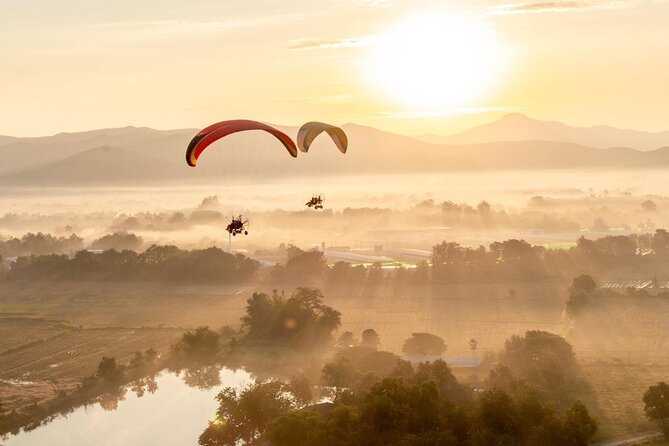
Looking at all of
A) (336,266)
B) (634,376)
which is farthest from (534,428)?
(336,266)

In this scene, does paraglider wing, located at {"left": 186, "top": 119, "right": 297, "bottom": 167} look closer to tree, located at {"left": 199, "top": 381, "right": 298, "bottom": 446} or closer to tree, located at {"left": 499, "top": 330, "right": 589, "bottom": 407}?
tree, located at {"left": 199, "top": 381, "right": 298, "bottom": 446}

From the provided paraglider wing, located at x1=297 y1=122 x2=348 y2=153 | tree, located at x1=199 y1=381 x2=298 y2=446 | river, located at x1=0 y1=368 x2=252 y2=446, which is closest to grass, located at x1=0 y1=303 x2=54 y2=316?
river, located at x1=0 y1=368 x2=252 y2=446

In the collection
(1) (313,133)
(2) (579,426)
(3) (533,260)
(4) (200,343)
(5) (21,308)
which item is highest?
(1) (313,133)

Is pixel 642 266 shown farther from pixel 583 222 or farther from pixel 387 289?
pixel 583 222

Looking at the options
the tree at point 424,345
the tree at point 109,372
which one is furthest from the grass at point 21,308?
the tree at point 424,345

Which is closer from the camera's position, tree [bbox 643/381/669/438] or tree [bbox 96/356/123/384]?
tree [bbox 643/381/669/438]

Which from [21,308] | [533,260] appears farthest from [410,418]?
[21,308]

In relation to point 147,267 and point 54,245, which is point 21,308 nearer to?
point 147,267

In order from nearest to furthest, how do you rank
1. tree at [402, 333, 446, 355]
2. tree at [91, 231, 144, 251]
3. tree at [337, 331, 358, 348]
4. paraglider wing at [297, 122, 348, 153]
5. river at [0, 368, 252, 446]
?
river at [0, 368, 252, 446]
paraglider wing at [297, 122, 348, 153]
tree at [402, 333, 446, 355]
tree at [337, 331, 358, 348]
tree at [91, 231, 144, 251]
